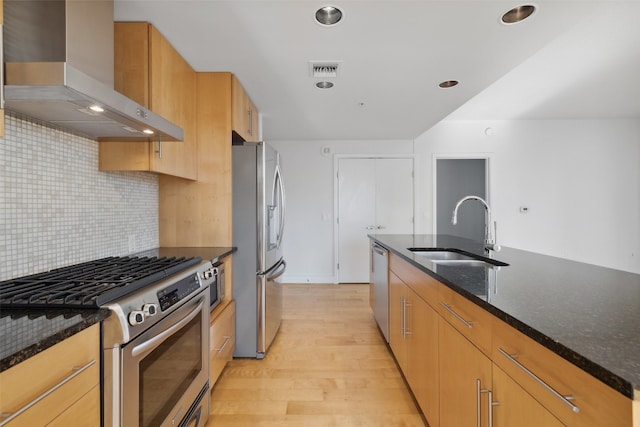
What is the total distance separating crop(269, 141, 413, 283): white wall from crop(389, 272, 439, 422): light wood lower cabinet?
8.31 feet

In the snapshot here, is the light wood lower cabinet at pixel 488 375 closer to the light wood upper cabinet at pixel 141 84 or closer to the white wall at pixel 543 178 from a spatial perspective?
the light wood upper cabinet at pixel 141 84

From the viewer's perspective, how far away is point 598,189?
14.7ft

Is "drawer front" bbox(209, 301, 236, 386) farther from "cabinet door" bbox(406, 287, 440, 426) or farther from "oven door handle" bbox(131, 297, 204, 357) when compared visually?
"cabinet door" bbox(406, 287, 440, 426)

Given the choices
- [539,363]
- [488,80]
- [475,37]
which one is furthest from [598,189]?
[539,363]

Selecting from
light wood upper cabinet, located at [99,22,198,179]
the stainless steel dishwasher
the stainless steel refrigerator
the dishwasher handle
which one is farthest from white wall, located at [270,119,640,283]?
light wood upper cabinet, located at [99,22,198,179]

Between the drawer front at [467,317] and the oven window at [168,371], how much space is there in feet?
3.89

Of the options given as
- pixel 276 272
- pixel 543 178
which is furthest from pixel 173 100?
pixel 543 178

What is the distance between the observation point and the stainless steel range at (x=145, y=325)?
903 millimetres

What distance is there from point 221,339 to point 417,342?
124 centimetres

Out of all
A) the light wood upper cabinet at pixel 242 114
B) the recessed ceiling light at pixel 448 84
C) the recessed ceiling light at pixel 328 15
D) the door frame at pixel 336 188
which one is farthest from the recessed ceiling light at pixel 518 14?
the door frame at pixel 336 188

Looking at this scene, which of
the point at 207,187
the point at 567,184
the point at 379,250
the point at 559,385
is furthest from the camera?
the point at 567,184

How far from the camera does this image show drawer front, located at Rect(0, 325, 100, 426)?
0.61 meters

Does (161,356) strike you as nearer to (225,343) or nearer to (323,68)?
(225,343)

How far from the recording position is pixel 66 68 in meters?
0.96
